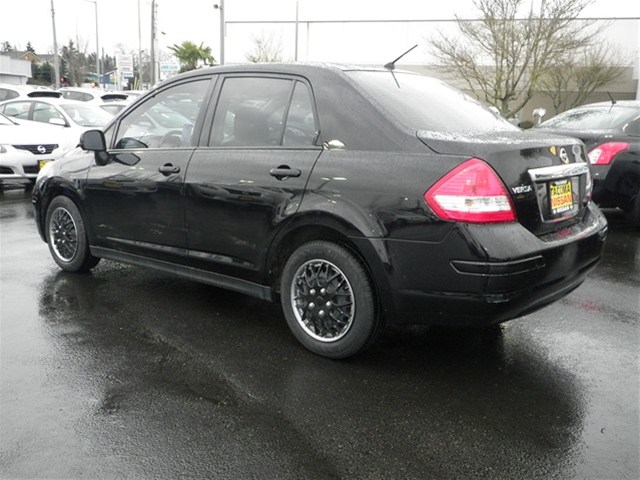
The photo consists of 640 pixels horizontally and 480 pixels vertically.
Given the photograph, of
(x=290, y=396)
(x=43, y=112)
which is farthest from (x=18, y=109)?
(x=290, y=396)

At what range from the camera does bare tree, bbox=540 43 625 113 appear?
1281 inches

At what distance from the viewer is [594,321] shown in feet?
14.5

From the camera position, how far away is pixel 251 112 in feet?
13.3

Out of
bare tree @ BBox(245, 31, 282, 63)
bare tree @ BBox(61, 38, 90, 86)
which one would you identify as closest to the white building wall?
bare tree @ BBox(61, 38, 90, 86)

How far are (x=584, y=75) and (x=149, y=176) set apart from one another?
1309 inches

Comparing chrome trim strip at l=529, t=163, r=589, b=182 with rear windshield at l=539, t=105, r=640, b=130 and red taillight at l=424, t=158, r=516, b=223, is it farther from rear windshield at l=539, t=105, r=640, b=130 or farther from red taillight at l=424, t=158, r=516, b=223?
rear windshield at l=539, t=105, r=640, b=130

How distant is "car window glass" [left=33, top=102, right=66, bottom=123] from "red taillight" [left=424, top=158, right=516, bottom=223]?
446 inches

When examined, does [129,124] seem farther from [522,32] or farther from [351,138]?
[522,32]

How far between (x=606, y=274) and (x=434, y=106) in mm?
2930

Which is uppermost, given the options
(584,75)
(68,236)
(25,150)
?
(584,75)

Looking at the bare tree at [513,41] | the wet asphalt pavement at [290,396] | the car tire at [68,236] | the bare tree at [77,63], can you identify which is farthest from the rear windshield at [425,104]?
the bare tree at [77,63]

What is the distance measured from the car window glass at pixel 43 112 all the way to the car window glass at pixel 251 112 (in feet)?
31.7

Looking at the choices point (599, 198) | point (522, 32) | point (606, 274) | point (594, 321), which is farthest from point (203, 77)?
point (522, 32)

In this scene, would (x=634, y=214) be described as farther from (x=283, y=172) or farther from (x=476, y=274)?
(x=283, y=172)
